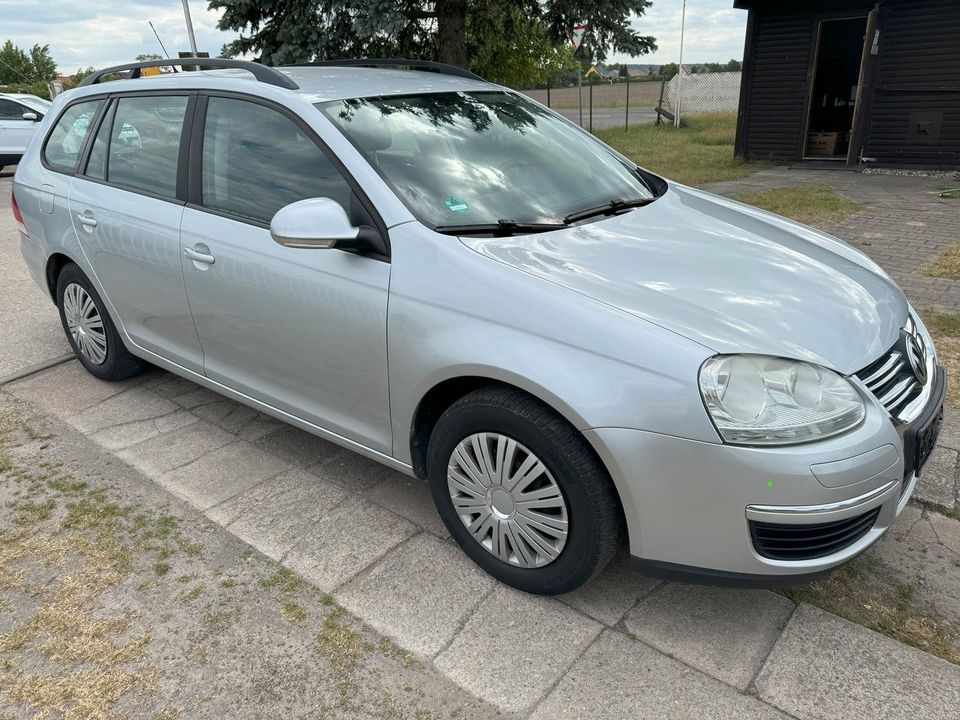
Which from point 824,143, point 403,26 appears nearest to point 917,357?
point 403,26

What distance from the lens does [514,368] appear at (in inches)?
88.2

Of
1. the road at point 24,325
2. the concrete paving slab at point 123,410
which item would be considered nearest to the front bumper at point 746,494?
the concrete paving slab at point 123,410

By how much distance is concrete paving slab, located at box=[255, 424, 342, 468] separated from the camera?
3494mm

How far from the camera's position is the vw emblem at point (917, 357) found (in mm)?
2465

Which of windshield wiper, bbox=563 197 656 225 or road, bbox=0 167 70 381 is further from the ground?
windshield wiper, bbox=563 197 656 225

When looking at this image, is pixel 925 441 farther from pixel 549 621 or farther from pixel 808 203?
pixel 808 203

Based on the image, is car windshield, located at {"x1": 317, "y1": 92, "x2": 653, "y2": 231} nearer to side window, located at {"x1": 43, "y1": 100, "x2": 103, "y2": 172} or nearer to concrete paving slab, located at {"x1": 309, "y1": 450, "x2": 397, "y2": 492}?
concrete paving slab, located at {"x1": 309, "y1": 450, "x2": 397, "y2": 492}

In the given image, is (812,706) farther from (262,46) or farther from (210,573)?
(262,46)

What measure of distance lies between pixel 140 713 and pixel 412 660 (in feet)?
2.54

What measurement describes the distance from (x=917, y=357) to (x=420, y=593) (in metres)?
1.88

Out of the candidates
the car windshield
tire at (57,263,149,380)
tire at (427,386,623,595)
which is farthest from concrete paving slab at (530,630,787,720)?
tire at (57,263,149,380)

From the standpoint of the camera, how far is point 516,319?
7.45 feet

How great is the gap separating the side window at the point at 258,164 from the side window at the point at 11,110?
14994mm

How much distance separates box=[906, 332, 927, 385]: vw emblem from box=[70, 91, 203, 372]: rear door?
2.87 meters
